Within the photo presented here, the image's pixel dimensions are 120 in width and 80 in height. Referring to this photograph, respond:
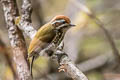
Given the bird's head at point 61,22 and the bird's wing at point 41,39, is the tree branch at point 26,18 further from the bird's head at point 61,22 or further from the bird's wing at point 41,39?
the bird's head at point 61,22

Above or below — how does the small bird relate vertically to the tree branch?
below

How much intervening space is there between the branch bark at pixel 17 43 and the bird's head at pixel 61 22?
42 cm

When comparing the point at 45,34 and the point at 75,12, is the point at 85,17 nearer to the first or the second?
the point at 75,12

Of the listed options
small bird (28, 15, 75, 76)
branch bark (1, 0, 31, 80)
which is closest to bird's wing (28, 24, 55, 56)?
small bird (28, 15, 75, 76)

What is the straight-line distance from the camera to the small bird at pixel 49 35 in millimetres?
3461

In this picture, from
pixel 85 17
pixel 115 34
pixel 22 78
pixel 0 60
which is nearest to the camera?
pixel 22 78

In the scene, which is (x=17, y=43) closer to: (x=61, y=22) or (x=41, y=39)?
(x=41, y=39)

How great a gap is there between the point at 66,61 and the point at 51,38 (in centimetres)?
87

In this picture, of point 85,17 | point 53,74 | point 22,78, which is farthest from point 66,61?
point 85,17

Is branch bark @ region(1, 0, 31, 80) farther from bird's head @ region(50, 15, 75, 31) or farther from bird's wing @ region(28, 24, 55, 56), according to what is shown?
bird's head @ region(50, 15, 75, 31)

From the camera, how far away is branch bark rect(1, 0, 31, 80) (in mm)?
3414

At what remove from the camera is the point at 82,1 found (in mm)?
6633

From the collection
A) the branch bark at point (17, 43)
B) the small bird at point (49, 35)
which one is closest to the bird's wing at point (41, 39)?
the small bird at point (49, 35)

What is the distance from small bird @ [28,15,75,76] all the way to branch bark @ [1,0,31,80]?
0.32 ft
